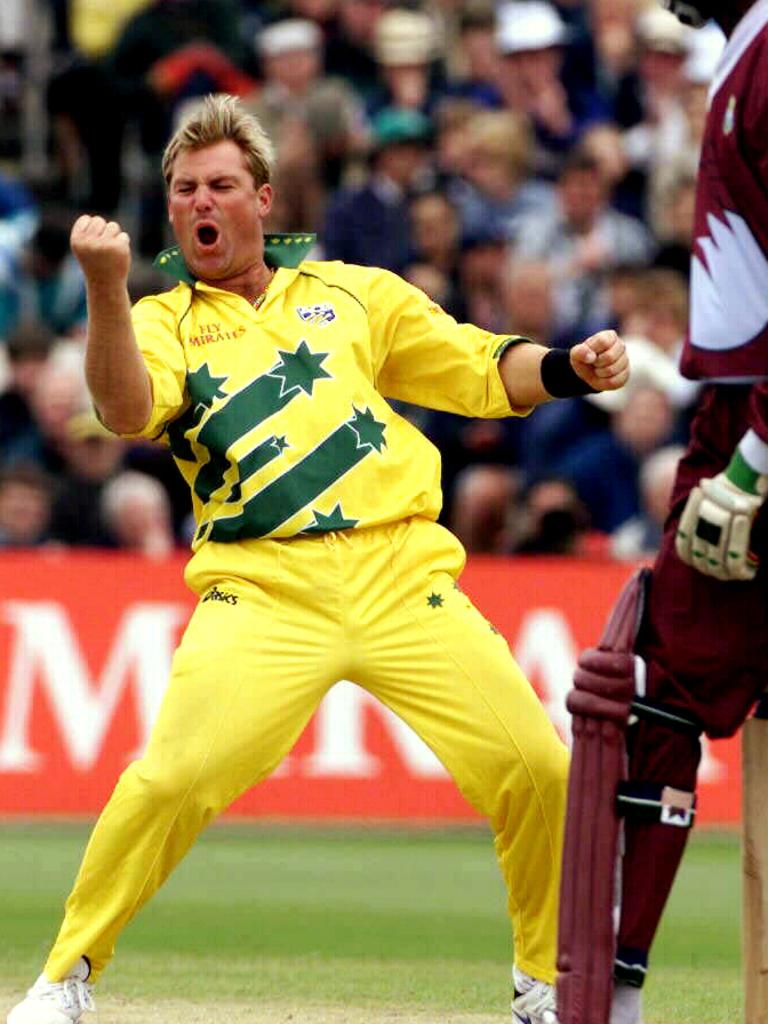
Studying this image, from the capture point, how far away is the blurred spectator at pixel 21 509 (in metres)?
12.2

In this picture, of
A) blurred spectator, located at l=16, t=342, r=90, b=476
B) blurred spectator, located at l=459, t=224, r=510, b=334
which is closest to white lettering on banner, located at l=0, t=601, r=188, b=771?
blurred spectator, located at l=16, t=342, r=90, b=476

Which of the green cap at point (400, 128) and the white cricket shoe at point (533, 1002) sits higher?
the green cap at point (400, 128)

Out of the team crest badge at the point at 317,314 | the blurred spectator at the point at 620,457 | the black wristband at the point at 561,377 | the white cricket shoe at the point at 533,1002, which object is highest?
the team crest badge at the point at 317,314

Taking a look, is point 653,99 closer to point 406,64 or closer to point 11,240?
point 406,64

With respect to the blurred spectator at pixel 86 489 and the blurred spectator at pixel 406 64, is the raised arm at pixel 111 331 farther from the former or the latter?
the blurred spectator at pixel 406 64

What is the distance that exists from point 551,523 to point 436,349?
6058 mm

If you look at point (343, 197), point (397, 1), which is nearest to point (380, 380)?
point (343, 197)

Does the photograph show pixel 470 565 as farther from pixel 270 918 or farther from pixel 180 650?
pixel 180 650

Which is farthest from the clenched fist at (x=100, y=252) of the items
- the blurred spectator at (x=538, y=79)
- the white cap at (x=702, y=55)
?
the white cap at (x=702, y=55)

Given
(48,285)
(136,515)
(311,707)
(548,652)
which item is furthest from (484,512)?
(311,707)

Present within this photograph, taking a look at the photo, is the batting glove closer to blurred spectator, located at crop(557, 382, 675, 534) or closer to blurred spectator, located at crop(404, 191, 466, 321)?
blurred spectator, located at crop(557, 382, 675, 534)

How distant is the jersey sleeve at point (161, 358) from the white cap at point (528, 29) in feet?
30.5

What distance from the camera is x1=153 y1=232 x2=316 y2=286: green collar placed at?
612 cm

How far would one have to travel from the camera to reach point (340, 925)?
27.7 feet
